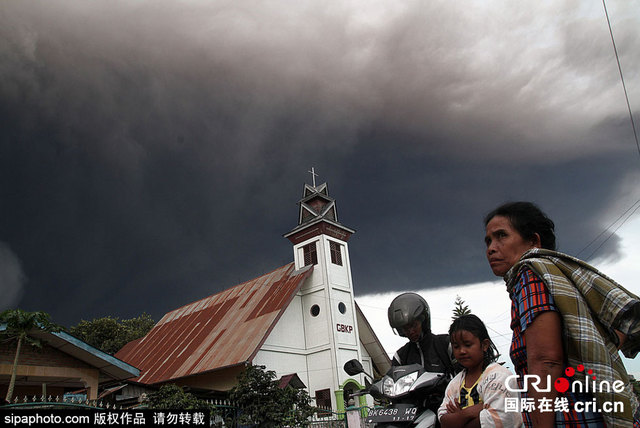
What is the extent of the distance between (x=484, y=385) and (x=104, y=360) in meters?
13.9

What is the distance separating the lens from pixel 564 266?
6.55 feet

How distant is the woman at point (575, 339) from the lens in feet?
5.80

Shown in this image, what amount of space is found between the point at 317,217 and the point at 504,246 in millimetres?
23670

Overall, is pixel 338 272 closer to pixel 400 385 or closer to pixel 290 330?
pixel 290 330

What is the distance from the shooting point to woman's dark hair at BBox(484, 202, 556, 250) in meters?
2.36

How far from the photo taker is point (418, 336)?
153 inches

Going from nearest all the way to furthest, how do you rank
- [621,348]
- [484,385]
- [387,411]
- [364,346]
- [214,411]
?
1. [621,348]
2. [484,385]
3. [387,411]
4. [214,411]
5. [364,346]

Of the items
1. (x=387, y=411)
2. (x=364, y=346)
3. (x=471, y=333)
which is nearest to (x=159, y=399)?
(x=387, y=411)

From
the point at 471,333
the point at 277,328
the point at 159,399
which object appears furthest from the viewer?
the point at 277,328

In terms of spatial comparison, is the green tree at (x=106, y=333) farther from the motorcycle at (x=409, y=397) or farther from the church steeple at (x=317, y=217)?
the motorcycle at (x=409, y=397)

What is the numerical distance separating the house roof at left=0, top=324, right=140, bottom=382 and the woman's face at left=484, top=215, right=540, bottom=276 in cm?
1306

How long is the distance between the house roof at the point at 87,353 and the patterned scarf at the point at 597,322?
13475 millimetres

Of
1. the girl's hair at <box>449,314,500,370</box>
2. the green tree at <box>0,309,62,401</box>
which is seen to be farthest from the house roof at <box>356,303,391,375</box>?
the girl's hair at <box>449,314,500,370</box>

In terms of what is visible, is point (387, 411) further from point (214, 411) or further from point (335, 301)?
point (335, 301)
